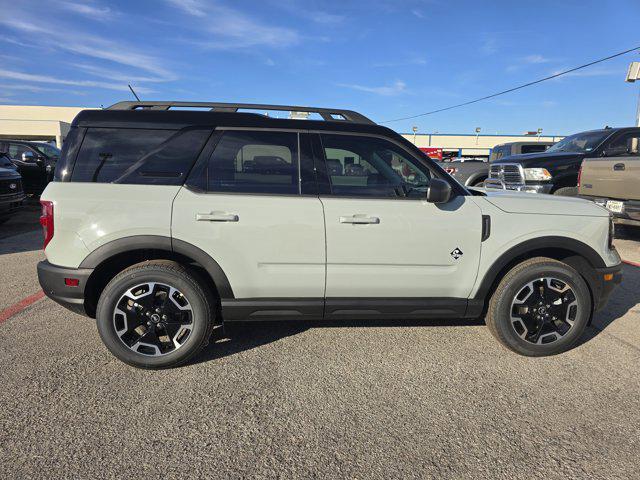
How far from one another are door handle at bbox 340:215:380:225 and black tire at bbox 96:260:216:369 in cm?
118

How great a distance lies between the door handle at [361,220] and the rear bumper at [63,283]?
189 cm

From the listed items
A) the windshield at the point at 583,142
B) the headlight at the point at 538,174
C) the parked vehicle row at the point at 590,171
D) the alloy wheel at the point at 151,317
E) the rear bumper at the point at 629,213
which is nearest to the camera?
the alloy wheel at the point at 151,317

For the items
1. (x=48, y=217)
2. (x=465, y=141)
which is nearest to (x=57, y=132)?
(x=48, y=217)

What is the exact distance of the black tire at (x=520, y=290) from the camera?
127 inches

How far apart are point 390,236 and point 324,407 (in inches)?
51.0

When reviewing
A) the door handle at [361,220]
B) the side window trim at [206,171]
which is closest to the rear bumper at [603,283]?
the door handle at [361,220]

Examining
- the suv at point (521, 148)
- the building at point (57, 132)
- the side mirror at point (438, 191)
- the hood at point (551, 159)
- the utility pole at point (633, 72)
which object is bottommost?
the side mirror at point (438, 191)

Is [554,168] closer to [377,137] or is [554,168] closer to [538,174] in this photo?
[538,174]

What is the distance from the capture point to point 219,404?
2656 mm

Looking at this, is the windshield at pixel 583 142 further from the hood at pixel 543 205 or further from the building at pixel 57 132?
the building at pixel 57 132

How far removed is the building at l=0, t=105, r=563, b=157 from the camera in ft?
137

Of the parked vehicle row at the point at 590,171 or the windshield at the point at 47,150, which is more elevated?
the windshield at the point at 47,150

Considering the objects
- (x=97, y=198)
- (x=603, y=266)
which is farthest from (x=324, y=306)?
(x=603, y=266)

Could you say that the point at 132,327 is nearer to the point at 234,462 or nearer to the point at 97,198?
the point at 97,198
